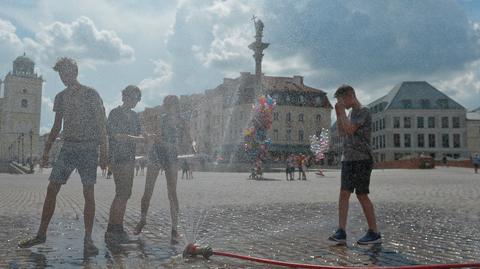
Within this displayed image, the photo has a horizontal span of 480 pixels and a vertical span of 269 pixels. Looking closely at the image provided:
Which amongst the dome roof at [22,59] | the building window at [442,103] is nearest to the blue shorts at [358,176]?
the building window at [442,103]

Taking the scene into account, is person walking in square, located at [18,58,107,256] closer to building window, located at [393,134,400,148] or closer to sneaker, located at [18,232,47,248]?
sneaker, located at [18,232,47,248]

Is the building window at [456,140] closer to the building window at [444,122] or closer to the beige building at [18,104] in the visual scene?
the building window at [444,122]

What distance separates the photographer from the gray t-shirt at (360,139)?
5395mm

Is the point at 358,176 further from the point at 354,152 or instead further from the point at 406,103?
the point at 406,103

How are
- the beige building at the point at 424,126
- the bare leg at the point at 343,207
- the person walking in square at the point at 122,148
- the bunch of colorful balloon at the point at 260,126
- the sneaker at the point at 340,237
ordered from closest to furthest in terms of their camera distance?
the sneaker at the point at 340,237
the bare leg at the point at 343,207
the person walking in square at the point at 122,148
the bunch of colorful balloon at the point at 260,126
the beige building at the point at 424,126

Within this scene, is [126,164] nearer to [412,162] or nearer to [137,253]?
A: [137,253]

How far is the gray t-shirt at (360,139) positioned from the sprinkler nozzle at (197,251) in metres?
1.95

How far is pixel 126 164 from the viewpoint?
577cm

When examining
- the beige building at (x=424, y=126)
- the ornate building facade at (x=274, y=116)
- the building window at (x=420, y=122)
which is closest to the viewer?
the ornate building facade at (x=274, y=116)

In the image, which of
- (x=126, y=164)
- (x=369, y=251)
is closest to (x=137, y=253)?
(x=126, y=164)

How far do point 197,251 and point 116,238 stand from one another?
148 centimetres

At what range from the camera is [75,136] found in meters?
5.02

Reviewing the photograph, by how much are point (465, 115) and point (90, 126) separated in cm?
8271

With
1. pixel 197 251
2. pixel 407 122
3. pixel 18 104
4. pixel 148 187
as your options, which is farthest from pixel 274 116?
pixel 18 104
